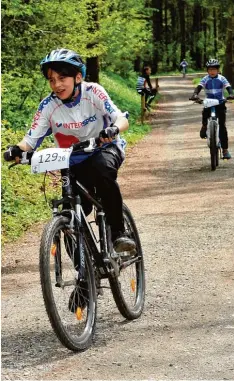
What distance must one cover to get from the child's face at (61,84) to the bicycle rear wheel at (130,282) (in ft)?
3.71

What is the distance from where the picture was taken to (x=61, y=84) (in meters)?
5.23

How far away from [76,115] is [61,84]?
24 cm

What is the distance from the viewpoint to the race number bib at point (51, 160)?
4.90 meters

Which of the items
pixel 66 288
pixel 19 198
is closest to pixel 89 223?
pixel 66 288

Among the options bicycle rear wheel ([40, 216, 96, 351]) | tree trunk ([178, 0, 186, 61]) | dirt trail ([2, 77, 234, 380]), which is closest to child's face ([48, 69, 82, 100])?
bicycle rear wheel ([40, 216, 96, 351])

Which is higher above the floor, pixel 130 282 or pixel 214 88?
pixel 214 88

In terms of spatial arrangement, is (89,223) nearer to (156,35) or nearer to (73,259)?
(73,259)

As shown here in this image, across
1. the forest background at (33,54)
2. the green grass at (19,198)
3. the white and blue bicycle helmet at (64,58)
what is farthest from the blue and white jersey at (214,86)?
the white and blue bicycle helmet at (64,58)

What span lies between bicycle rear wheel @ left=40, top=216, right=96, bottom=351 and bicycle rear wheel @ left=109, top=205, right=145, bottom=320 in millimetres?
330

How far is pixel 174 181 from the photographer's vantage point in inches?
550

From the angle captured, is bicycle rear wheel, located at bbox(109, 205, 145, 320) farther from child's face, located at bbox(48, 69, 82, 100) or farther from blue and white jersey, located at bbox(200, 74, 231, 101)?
blue and white jersey, located at bbox(200, 74, 231, 101)

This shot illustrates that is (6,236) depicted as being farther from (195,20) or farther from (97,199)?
(195,20)

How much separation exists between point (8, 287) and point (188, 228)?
10.1 feet

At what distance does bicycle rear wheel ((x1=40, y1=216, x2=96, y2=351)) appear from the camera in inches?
184
